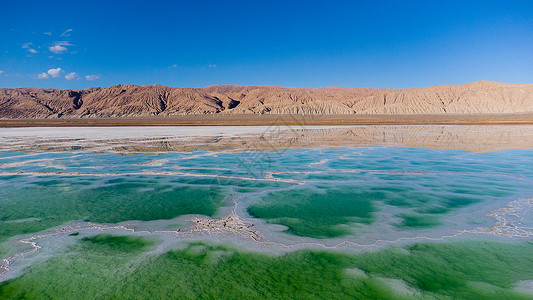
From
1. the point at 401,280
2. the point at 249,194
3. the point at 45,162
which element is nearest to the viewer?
the point at 401,280

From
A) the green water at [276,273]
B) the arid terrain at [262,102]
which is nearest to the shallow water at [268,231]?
the green water at [276,273]

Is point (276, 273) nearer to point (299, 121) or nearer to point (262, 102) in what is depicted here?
point (299, 121)

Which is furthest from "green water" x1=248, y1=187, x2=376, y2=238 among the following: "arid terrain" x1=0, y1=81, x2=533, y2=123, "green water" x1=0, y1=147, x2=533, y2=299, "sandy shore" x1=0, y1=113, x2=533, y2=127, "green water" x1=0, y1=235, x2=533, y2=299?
"arid terrain" x1=0, y1=81, x2=533, y2=123

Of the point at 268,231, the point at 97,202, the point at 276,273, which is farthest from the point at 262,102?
the point at 276,273

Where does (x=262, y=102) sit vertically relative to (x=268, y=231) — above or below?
above

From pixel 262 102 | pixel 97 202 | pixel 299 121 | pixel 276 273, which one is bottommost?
pixel 276 273

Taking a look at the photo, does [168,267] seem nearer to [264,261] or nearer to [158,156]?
[264,261]

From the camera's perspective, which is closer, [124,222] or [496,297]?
[496,297]

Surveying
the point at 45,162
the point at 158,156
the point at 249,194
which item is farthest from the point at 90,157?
the point at 249,194
